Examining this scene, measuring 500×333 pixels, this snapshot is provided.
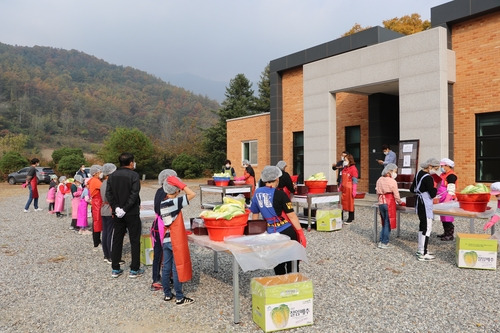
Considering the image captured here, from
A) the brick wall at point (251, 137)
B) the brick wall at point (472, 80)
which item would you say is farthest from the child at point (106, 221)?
the brick wall at point (251, 137)

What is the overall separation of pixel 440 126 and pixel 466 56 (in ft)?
9.80

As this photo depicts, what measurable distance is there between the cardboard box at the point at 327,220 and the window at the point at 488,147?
6354 mm

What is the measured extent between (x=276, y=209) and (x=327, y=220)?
5.32 m

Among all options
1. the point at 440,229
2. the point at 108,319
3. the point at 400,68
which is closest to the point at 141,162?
the point at 400,68

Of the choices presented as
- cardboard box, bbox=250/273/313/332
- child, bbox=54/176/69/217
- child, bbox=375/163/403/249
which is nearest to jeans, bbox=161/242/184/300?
cardboard box, bbox=250/273/313/332

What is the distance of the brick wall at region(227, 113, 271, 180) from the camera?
75.2ft

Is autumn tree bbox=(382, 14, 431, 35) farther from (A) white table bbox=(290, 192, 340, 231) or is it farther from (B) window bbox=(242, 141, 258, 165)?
(A) white table bbox=(290, 192, 340, 231)

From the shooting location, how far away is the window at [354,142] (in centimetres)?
1776

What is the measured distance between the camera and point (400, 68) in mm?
13703

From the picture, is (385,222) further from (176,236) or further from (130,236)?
(130,236)

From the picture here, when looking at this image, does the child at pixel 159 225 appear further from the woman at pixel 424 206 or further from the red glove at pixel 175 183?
the woman at pixel 424 206

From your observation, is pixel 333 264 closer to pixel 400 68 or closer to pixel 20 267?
pixel 20 267

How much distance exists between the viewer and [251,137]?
2392cm

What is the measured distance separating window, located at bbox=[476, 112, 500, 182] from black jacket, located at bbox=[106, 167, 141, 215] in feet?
39.0
